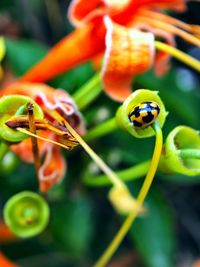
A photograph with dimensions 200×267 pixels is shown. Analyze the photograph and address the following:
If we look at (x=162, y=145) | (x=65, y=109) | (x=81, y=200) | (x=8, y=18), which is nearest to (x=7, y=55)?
(x=8, y=18)

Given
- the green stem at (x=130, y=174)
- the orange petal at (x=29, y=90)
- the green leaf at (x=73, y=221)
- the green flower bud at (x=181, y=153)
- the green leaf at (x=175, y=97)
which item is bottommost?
the green leaf at (x=73, y=221)

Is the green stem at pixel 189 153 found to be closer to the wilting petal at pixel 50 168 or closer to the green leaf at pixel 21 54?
the wilting petal at pixel 50 168

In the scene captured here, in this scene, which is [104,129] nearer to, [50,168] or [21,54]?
[50,168]

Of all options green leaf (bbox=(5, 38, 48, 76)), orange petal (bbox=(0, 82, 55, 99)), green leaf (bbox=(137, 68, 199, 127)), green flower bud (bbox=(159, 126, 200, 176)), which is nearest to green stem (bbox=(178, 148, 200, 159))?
green flower bud (bbox=(159, 126, 200, 176))

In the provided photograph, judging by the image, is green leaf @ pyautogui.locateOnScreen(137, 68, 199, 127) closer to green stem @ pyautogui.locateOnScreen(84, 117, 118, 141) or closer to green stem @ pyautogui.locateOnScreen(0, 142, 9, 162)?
green stem @ pyautogui.locateOnScreen(84, 117, 118, 141)

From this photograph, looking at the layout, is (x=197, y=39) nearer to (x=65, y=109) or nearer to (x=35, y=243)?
(x=65, y=109)

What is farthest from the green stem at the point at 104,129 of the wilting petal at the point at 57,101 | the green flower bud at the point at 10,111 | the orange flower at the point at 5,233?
the orange flower at the point at 5,233
